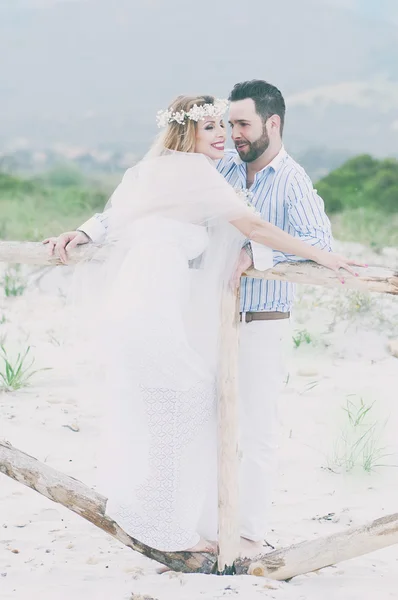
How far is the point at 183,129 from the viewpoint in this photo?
323cm

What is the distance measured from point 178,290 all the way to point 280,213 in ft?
1.63

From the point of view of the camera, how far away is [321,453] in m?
4.95

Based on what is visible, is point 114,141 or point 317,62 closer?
point 114,141

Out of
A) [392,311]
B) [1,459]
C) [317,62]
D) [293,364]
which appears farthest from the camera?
[317,62]

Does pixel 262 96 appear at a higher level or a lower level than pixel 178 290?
higher

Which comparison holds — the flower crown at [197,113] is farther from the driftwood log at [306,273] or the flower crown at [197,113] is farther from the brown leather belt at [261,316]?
the brown leather belt at [261,316]

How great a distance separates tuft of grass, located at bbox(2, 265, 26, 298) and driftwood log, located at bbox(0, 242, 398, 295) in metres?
4.79

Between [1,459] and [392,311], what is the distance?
4745 mm

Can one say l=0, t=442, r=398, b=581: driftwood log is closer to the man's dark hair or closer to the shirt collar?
the shirt collar

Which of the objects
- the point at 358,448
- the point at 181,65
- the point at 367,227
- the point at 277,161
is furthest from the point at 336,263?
the point at 181,65

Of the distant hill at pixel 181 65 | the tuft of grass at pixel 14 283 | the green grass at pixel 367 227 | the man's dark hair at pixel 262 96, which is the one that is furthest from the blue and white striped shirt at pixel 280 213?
the distant hill at pixel 181 65

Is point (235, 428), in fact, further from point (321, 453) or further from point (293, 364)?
point (293, 364)

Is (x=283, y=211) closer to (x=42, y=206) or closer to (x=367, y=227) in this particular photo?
(x=367, y=227)

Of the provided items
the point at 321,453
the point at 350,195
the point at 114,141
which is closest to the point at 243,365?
the point at 321,453
